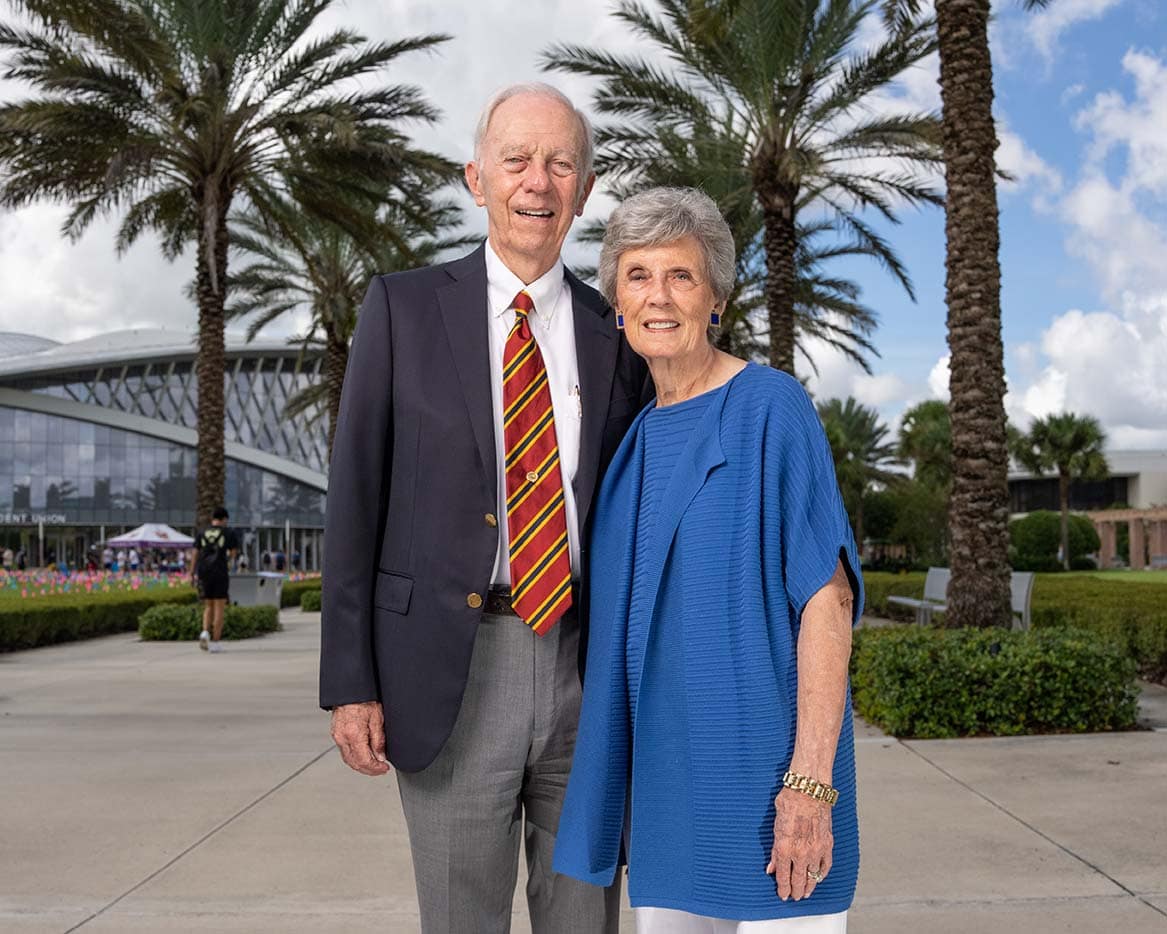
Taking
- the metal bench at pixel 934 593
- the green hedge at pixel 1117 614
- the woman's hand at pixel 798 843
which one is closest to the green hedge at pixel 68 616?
the metal bench at pixel 934 593

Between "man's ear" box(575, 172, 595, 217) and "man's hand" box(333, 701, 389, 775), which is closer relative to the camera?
"man's hand" box(333, 701, 389, 775)

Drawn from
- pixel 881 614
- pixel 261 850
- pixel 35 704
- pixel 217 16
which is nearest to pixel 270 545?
pixel 881 614

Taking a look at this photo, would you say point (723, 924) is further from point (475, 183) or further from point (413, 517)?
point (475, 183)

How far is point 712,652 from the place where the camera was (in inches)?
77.5

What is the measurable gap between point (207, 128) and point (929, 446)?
44318mm

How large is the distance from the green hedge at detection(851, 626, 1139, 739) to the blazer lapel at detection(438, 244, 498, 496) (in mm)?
5788

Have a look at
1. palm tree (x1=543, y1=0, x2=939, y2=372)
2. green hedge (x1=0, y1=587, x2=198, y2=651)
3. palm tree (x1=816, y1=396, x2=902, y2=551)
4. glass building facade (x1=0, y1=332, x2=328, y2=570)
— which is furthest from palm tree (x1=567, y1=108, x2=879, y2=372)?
glass building facade (x1=0, y1=332, x2=328, y2=570)

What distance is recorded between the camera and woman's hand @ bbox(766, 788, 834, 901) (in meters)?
1.93

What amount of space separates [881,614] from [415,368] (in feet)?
71.4

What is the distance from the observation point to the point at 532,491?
2.28 metres

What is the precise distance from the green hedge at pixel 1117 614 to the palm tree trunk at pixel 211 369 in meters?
10.5

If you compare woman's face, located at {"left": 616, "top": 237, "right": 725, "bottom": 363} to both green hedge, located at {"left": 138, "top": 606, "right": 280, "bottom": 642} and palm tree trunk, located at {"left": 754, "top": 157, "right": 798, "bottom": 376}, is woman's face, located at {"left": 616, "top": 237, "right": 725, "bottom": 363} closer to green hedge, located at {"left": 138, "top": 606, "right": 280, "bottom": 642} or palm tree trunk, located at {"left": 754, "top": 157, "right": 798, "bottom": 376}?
palm tree trunk, located at {"left": 754, "top": 157, "right": 798, "bottom": 376}

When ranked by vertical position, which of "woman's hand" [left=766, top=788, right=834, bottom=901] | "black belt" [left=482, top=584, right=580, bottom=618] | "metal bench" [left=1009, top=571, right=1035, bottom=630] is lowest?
"metal bench" [left=1009, top=571, right=1035, bottom=630]

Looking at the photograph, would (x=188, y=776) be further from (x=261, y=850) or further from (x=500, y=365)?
(x=500, y=365)
